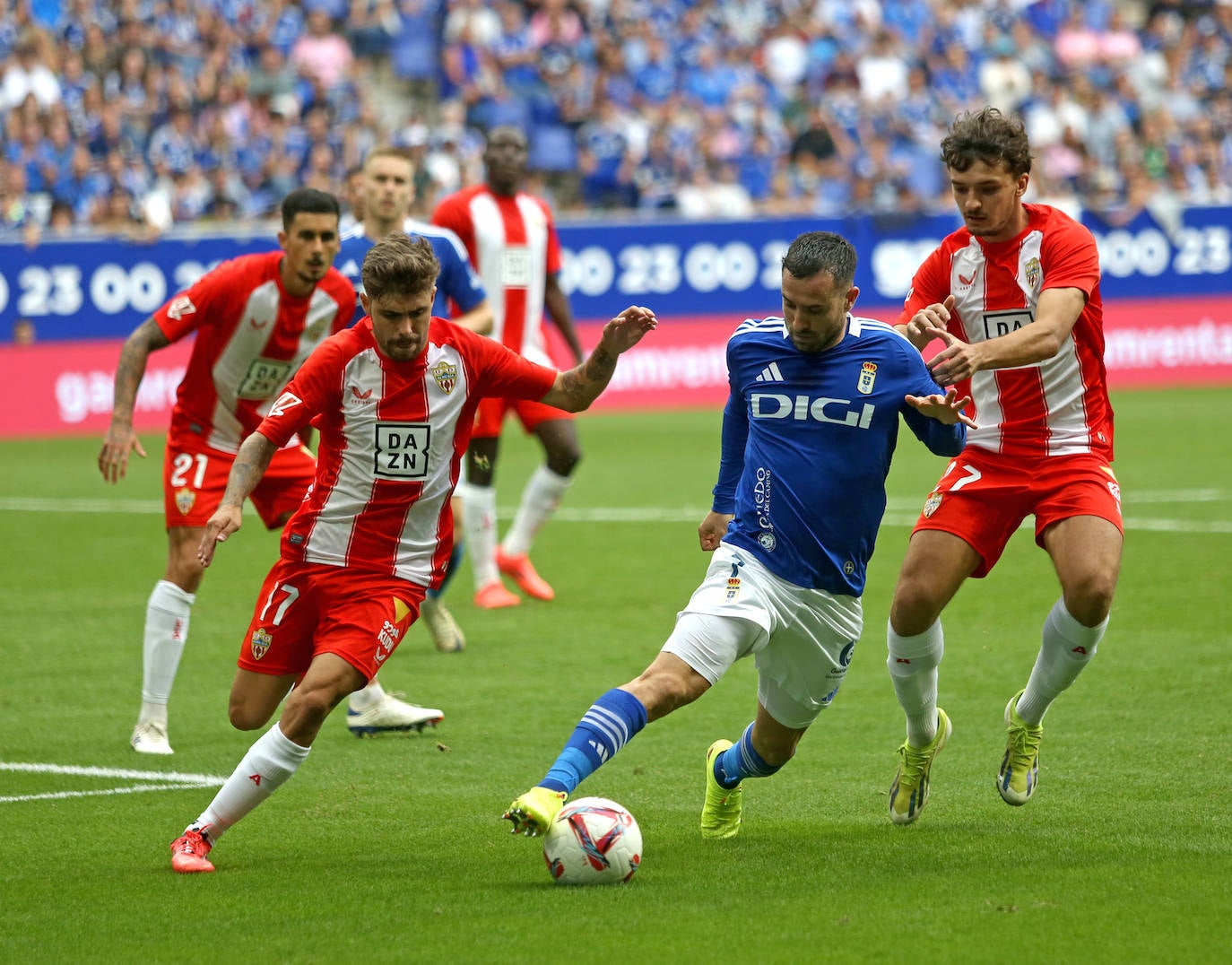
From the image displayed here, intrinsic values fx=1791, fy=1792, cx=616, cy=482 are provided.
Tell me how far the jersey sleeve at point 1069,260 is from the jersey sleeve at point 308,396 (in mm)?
2392

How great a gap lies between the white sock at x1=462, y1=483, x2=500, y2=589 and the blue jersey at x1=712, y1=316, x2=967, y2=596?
5.21 metres

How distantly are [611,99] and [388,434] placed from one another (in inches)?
830

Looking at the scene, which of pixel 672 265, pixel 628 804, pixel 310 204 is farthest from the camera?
pixel 672 265

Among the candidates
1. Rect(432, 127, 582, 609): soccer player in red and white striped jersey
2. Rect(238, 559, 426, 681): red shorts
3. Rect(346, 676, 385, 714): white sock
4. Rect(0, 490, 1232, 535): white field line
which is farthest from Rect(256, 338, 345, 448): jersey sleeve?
Rect(0, 490, 1232, 535): white field line

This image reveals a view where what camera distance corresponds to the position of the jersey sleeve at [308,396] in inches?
219

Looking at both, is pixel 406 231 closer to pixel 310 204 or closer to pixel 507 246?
pixel 310 204

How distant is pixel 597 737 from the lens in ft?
16.6

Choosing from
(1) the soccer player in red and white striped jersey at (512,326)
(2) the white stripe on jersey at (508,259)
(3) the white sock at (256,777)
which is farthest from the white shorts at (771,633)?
(2) the white stripe on jersey at (508,259)

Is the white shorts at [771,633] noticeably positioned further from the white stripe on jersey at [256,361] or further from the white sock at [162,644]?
the white sock at [162,644]

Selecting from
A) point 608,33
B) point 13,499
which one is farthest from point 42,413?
point 608,33

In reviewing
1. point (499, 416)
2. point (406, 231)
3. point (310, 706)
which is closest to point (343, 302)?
point (406, 231)

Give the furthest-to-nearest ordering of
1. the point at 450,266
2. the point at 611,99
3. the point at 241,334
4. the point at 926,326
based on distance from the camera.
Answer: the point at 611,99 → the point at 450,266 → the point at 241,334 → the point at 926,326

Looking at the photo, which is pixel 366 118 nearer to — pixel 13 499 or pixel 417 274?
pixel 13 499

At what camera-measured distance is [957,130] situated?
6.02 meters
